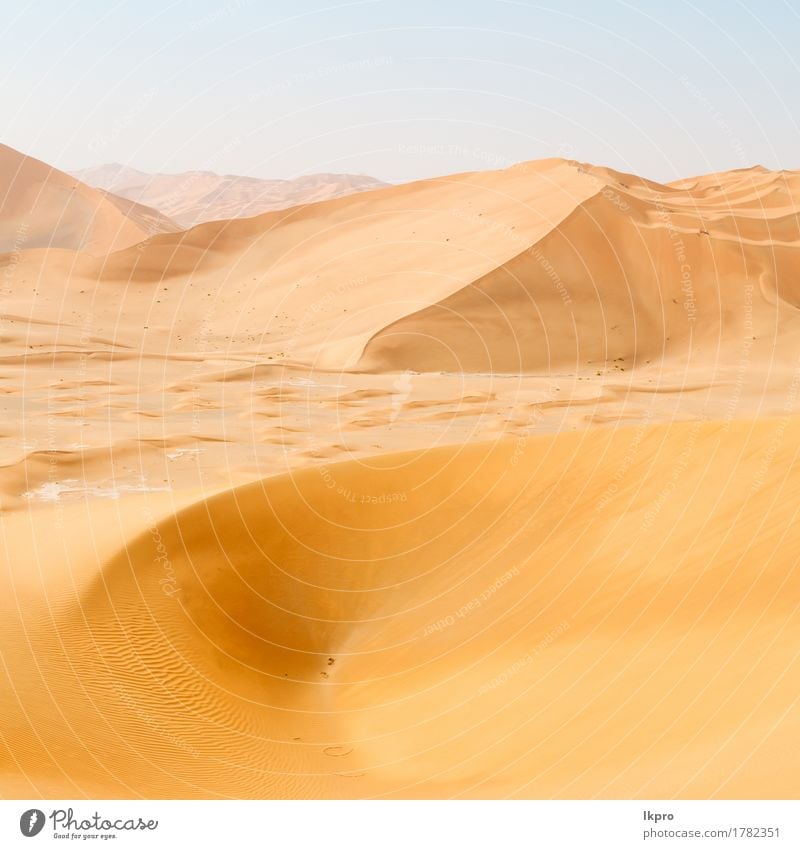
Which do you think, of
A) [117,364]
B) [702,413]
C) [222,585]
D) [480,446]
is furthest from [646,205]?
[222,585]

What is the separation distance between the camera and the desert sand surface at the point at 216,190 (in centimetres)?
10375

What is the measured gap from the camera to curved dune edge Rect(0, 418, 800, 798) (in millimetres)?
7289

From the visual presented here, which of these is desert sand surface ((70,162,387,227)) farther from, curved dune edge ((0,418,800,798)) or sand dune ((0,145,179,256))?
curved dune edge ((0,418,800,798))

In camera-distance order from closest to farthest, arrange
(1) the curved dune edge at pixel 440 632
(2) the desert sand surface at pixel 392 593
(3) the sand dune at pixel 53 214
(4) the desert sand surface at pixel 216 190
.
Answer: (1) the curved dune edge at pixel 440 632 → (2) the desert sand surface at pixel 392 593 → (3) the sand dune at pixel 53 214 → (4) the desert sand surface at pixel 216 190

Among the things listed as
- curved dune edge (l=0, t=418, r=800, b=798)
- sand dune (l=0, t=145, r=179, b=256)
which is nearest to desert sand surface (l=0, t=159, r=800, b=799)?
curved dune edge (l=0, t=418, r=800, b=798)

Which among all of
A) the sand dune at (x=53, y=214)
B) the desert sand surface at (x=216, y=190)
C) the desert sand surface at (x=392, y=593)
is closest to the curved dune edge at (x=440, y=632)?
the desert sand surface at (x=392, y=593)

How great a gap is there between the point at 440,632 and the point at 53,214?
2324 inches

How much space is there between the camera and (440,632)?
1054 centimetres

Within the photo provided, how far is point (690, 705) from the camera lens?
756 cm

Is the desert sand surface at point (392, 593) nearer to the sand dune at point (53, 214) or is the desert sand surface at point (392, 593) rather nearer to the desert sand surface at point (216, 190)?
the sand dune at point (53, 214)

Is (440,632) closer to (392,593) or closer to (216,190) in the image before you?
(392,593)

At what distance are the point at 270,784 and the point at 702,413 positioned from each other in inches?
815

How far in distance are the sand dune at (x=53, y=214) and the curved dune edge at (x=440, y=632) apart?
48.4 m

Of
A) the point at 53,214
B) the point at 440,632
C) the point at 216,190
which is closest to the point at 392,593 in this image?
the point at 440,632
